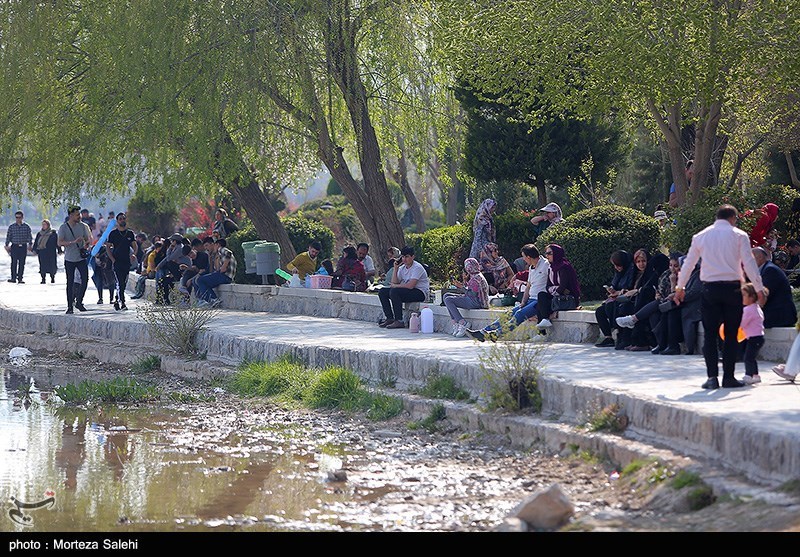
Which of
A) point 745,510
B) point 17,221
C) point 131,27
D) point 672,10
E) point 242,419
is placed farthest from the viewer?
point 17,221

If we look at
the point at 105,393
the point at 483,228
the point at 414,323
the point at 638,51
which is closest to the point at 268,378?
the point at 105,393

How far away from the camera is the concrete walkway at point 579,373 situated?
8805mm

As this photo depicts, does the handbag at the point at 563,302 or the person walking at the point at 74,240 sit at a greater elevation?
the person walking at the point at 74,240

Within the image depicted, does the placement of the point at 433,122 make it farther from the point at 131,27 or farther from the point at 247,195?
the point at 131,27

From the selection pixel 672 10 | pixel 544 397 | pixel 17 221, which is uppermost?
pixel 672 10

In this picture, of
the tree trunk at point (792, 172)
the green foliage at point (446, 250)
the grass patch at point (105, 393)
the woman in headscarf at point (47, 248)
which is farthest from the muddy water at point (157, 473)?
the woman in headscarf at point (47, 248)

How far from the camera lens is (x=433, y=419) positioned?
1259 cm

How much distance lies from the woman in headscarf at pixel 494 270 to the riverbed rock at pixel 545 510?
420 inches

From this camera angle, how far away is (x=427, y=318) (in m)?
17.6

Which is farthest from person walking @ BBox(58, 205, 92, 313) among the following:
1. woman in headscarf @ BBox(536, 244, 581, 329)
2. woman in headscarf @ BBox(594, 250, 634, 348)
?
woman in headscarf @ BBox(594, 250, 634, 348)

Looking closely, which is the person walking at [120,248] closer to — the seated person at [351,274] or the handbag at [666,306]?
the seated person at [351,274]
